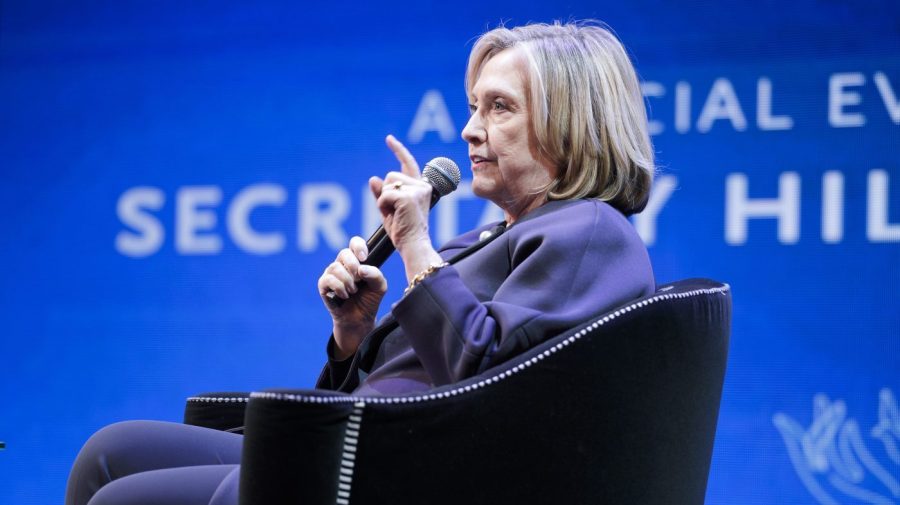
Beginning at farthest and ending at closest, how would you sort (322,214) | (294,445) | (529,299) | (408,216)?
(322,214)
(408,216)
(529,299)
(294,445)

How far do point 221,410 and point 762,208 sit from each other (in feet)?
5.49

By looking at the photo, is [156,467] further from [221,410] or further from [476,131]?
[476,131]

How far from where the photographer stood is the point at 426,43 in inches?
127

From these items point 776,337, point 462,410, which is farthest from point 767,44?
point 462,410

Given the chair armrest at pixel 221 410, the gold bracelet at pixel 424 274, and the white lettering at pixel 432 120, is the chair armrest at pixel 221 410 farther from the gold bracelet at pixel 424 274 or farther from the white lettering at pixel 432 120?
the white lettering at pixel 432 120

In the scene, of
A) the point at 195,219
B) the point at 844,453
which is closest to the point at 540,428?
the point at 844,453

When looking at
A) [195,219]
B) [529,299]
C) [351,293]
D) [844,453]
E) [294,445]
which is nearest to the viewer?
[294,445]

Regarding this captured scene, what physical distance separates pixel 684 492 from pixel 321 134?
2.18m

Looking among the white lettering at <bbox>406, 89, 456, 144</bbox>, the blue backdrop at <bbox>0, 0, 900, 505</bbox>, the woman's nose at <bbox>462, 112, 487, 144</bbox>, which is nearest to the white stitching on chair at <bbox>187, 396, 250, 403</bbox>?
the woman's nose at <bbox>462, 112, 487, 144</bbox>

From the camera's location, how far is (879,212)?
108 inches

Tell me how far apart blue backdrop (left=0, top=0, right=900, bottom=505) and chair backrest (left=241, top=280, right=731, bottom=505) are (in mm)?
1526

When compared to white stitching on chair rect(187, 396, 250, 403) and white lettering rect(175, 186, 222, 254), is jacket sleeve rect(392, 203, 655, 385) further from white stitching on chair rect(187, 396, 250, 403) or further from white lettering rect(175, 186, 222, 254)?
white lettering rect(175, 186, 222, 254)

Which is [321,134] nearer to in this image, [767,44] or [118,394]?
[118,394]

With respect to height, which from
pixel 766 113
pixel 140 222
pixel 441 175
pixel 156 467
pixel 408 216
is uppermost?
pixel 766 113
